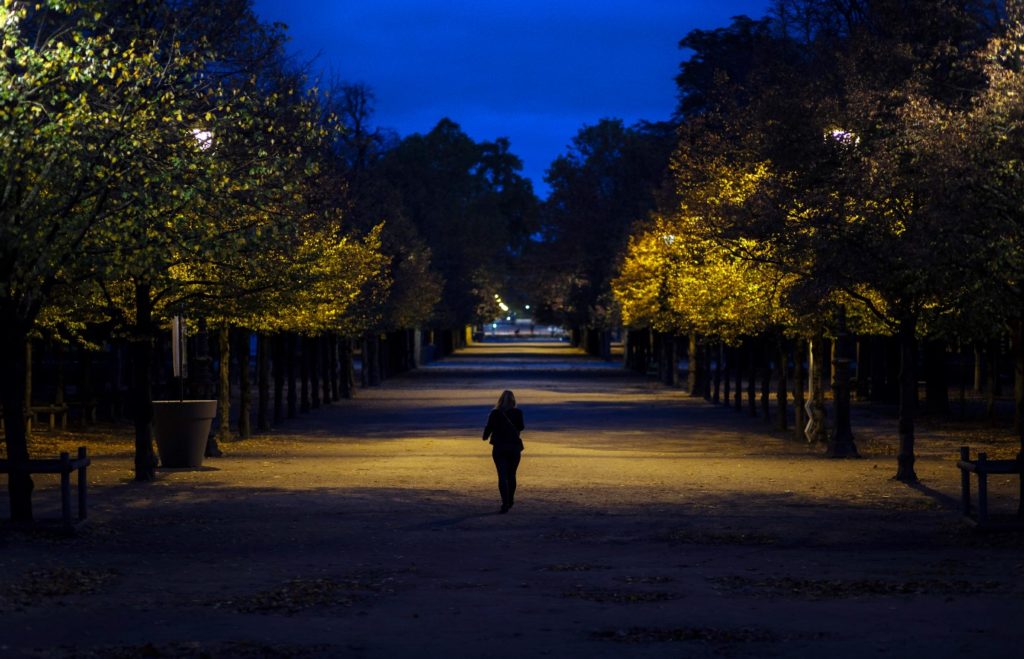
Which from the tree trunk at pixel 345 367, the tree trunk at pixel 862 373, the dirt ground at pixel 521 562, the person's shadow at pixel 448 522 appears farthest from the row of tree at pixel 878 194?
the tree trunk at pixel 345 367

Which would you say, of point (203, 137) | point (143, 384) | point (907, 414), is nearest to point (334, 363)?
point (143, 384)

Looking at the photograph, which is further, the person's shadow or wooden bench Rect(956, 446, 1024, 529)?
the person's shadow

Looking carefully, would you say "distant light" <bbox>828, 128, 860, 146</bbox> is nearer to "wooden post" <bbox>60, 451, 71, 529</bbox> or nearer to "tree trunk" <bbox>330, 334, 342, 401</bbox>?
"wooden post" <bbox>60, 451, 71, 529</bbox>

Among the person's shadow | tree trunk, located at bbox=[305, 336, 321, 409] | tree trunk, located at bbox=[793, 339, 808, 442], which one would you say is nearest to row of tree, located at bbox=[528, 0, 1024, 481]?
tree trunk, located at bbox=[793, 339, 808, 442]

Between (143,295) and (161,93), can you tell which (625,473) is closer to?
(143,295)

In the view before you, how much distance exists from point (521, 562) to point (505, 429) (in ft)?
17.1

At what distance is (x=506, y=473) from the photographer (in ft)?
63.0

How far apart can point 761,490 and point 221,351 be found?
1507cm

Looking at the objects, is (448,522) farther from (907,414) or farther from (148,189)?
(907,414)

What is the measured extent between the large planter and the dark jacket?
7.77m

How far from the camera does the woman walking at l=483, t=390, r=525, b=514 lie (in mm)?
19172

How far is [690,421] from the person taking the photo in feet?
135

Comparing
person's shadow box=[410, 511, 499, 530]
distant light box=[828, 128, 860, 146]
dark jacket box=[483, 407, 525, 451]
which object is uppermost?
distant light box=[828, 128, 860, 146]

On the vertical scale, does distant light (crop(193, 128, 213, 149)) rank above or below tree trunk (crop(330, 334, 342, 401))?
above
